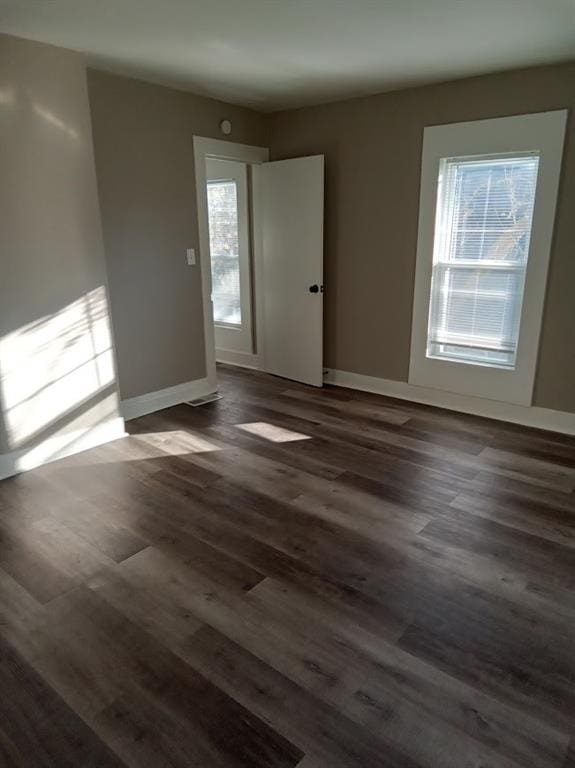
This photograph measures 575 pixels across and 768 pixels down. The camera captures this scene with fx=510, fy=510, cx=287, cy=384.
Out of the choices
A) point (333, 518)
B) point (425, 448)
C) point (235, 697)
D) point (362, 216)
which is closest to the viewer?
point (235, 697)

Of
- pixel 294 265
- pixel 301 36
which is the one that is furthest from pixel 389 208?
pixel 301 36

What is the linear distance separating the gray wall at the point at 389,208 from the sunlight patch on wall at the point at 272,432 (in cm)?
126

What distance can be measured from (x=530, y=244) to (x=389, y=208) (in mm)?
1185

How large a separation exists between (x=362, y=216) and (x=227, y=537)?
3.08 meters

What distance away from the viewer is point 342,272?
15.3 ft

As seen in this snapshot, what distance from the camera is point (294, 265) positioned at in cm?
480

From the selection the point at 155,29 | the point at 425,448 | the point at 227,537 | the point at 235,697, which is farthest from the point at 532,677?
the point at 155,29

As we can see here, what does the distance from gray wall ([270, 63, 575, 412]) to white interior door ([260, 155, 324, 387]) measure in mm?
186

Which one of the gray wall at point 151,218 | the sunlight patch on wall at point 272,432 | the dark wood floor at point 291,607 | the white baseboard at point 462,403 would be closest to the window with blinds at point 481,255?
the white baseboard at point 462,403

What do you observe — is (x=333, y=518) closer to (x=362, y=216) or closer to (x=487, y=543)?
(x=487, y=543)

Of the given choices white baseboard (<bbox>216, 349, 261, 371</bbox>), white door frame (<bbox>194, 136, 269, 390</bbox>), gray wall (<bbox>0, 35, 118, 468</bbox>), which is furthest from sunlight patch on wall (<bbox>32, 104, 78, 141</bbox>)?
white baseboard (<bbox>216, 349, 261, 371</bbox>)

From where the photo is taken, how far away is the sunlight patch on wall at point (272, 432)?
3695 millimetres

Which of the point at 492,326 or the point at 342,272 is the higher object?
the point at 342,272

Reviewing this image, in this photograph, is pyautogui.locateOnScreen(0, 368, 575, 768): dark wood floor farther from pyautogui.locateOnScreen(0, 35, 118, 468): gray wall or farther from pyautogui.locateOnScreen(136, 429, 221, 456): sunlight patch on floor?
pyautogui.locateOnScreen(0, 35, 118, 468): gray wall
